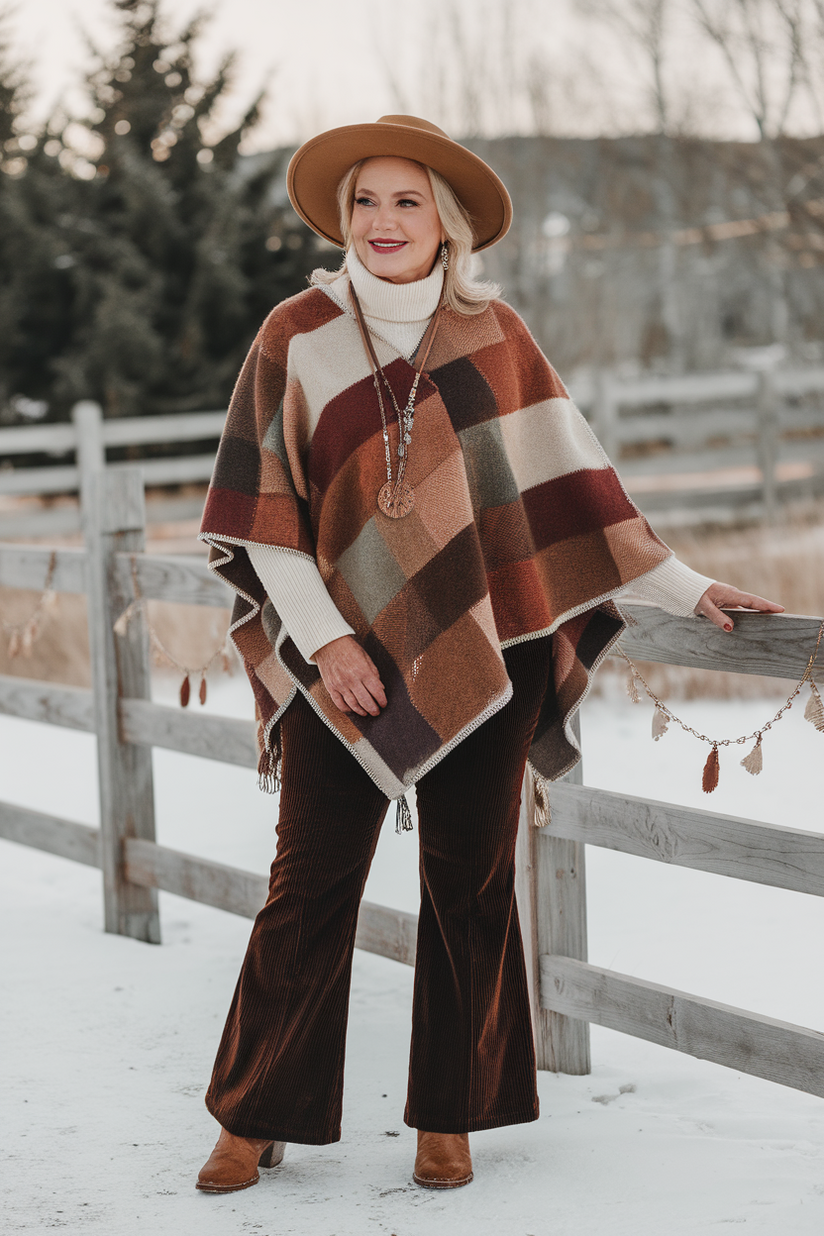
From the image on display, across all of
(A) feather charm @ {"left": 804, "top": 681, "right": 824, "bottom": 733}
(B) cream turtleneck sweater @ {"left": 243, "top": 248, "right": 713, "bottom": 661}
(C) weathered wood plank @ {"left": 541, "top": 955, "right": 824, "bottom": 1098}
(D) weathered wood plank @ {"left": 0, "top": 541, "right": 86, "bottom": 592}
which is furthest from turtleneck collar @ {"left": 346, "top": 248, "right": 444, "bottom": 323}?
(D) weathered wood plank @ {"left": 0, "top": 541, "right": 86, "bottom": 592}

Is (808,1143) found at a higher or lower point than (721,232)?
lower

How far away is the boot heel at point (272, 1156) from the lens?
2.32 m

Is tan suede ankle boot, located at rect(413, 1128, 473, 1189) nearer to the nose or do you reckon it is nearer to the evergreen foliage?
the nose

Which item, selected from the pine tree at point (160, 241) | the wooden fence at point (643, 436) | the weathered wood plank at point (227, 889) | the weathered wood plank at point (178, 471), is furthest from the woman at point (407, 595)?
the pine tree at point (160, 241)

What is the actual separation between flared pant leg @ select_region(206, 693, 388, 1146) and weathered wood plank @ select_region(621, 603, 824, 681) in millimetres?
609

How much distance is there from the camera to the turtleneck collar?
2105mm

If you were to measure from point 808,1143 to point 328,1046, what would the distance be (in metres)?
0.89

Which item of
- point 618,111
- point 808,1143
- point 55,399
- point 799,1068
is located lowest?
point 808,1143

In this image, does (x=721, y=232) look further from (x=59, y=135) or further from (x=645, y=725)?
(x=645, y=725)

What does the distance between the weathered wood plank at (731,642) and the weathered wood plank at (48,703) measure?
190 centimetres

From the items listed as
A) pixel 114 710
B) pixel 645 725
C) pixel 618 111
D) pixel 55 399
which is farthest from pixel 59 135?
pixel 114 710

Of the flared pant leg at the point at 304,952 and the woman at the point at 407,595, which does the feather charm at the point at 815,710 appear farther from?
the flared pant leg at the point at 304,952

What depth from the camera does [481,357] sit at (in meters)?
2.13

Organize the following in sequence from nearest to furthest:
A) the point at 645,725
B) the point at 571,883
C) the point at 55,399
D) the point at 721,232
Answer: the point at 571,883
the point at 645,725
the point at 55,399
the point at 721,232
